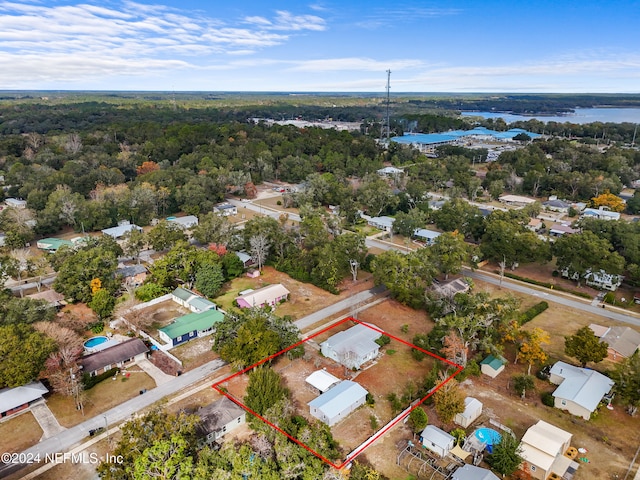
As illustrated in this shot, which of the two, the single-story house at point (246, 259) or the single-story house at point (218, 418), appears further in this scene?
the single-story house at point (246, 259)

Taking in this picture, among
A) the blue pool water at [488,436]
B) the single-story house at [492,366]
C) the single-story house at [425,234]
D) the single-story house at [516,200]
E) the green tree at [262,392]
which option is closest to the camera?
the blue pool water at [488,436]

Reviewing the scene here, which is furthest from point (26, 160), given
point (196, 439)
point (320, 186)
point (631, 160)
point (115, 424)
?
point (631, 160)

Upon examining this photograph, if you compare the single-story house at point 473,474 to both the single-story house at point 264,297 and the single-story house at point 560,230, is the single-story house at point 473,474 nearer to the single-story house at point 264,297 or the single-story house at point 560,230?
→ the single-story house at point 264,297

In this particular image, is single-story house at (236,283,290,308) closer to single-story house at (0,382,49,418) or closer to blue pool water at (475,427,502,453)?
single-story house at (0,382,49,418)

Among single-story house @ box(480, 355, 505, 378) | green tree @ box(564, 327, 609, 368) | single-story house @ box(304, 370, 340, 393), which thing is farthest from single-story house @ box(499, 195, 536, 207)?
single-story house @ box(304, 370, 340, 393)

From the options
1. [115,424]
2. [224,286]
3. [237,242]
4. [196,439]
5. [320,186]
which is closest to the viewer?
[196,439]

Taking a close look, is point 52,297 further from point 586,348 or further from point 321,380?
point 586,348

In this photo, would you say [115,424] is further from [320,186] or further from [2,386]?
[320,186]

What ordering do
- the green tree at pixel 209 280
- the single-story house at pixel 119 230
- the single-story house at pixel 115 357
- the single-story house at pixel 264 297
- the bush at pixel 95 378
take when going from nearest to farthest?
the bush at pixel 95 378
the single-story house at pixel 115 357
the single-story house at pixel 264 297
the green tree at pixel 209 280
the single-story house at pixel 119 230

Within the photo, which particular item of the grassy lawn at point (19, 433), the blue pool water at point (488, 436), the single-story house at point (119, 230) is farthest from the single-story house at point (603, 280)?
the single-story house at point (119, 230)
